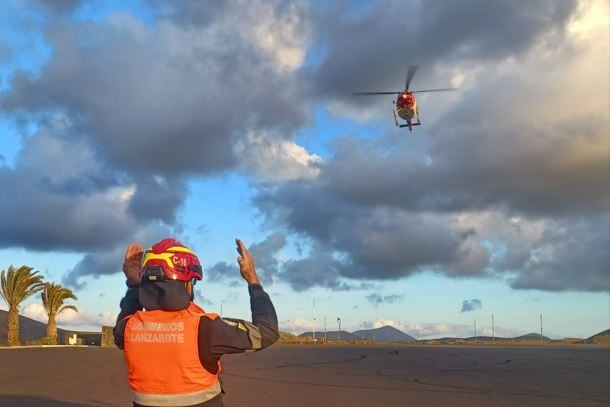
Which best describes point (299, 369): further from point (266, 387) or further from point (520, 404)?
point (520, 404)

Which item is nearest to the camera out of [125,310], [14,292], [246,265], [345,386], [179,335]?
[179,335]

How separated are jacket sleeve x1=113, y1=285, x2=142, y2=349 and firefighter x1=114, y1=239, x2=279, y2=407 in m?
0.12

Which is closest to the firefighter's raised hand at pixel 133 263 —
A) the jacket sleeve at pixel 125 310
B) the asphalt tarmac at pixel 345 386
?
the jacket sleeve at pixel 125 310

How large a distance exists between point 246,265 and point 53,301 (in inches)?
2087

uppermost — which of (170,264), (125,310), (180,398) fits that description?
(170,264)

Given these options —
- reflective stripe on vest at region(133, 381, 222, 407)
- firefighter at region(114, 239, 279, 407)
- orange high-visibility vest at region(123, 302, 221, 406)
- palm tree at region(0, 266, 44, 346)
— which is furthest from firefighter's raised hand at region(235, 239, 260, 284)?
palm tree at region(0, 266, 44, 346)

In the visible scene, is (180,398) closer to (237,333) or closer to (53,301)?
(237,333)

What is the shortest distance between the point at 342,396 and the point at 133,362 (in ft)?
35.5

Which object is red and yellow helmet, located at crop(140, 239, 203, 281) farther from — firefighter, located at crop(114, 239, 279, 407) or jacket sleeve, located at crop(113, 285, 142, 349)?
jacket sleeve, located at crop(113, 285, 142, 349)

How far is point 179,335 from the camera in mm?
3426

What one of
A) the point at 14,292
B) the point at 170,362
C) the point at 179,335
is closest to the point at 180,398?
the point at 170,362

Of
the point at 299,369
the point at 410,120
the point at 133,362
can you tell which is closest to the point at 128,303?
the point at 133,362

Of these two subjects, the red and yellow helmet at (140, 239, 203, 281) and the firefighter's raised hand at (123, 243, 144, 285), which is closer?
the red and yellow helmet at (140, 239, 203, 281)

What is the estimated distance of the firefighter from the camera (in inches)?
135
